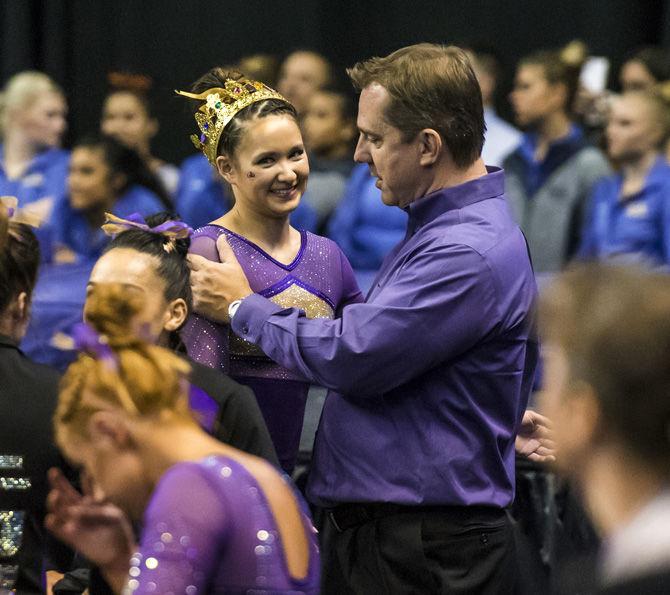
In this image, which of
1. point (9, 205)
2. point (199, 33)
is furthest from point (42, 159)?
point (9, 205)

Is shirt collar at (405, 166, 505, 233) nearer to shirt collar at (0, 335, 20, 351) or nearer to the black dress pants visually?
the black dress pants

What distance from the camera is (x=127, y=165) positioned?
565 centimetres

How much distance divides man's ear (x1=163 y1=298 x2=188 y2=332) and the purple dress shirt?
0.12 metres

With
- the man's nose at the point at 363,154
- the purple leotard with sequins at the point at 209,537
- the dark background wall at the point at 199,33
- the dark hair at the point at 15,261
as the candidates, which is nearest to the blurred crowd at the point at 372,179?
the dark background wall at the point at 199,33

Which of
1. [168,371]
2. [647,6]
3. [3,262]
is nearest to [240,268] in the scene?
[3,262]

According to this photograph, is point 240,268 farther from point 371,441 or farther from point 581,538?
point 581,538

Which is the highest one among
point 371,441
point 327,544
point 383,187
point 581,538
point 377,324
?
point 383,187

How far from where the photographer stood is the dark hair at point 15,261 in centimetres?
245

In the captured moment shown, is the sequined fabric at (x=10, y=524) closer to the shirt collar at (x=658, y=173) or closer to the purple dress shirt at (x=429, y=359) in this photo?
the purple dress shirt at (x=429, y=359)

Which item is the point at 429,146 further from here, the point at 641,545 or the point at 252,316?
the point at 641,545

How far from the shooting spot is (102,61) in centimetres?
802

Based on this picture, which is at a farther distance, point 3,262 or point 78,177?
point 78,177

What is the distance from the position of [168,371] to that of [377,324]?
33.7 inches

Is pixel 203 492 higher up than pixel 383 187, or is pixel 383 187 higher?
pixel 383 187
